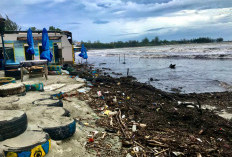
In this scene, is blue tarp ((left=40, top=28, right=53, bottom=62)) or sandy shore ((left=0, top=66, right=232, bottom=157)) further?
blue tarp ((left=40, top=28, right=53, bottom=62))

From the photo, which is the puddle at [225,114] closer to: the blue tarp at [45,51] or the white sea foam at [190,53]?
the blue tarp at [45,51]

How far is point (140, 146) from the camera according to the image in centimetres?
378

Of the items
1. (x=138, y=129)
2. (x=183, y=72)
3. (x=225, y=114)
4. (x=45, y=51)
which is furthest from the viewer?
(x=183, y=72)

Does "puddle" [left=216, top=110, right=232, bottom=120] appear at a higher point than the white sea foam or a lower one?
lower

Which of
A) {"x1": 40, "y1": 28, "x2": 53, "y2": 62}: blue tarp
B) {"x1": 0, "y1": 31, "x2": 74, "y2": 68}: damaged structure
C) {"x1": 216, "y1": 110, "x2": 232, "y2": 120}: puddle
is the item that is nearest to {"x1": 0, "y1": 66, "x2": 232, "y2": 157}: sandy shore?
{"x1": 216, "y1": 110, "x2": 232, "y2": 120}: puddle

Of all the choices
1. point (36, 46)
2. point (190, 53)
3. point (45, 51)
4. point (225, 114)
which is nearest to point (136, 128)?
point (225, 114)

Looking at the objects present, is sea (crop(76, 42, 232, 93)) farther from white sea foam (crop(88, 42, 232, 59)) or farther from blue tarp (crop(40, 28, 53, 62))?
blue tarp (crop(40, 28, 53, 62))

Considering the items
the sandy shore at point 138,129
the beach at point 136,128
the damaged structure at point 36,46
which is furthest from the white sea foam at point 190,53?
the sandy shore at point 138,129

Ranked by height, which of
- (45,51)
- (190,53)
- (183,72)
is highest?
(190,53)

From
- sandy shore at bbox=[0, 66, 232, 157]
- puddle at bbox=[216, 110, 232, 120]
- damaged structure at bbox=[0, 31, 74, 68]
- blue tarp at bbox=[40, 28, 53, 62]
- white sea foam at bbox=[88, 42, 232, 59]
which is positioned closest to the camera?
sandy shore at bbox=[0, 66, 232, 157]

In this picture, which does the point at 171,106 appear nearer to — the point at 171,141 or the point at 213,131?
the point at 213,131

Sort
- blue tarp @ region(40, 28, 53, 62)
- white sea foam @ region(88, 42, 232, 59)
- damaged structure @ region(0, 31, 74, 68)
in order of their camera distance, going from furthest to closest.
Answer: white sea foam @ region(88, 42, 232, 59)
damaged structure @ region(0, 31, 74, 68)
blue tarp @ region(40, 28, 53, 62)

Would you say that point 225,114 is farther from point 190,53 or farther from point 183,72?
point 190,53

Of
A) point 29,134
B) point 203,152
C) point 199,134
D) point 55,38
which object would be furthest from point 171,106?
point 55,38
